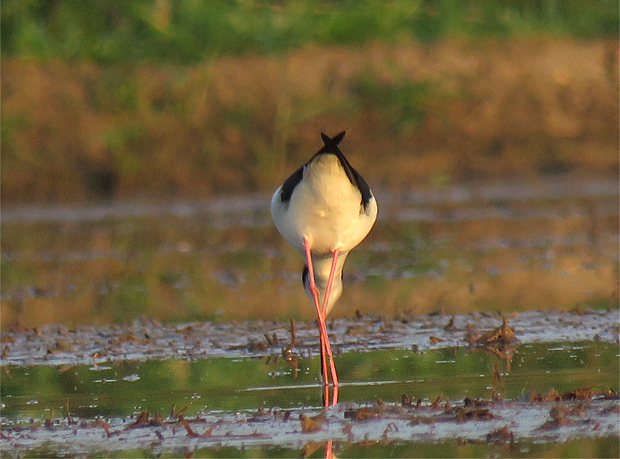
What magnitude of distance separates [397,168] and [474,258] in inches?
183

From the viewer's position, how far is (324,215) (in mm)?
4848

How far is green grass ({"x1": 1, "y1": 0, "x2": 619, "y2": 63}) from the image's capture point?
12.5 meters

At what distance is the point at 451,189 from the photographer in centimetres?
1189

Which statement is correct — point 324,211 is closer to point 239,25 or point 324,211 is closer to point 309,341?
point 309,341

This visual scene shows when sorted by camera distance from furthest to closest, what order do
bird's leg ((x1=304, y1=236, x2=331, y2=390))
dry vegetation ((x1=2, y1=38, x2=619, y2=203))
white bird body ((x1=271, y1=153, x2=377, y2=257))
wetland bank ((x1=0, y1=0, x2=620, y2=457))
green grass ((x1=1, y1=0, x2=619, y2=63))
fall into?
1. green grass ((x1=1, y1=0, x2=619, y2=63))
2. dry vegetation ((x1=2, y1=38, x2=619, y2=203))
3. white bird body ((x1=271, y1=153, x2=377, y2=257))
4. bird's leg ((x1=304, y1=236, x2=331, y2=390))
5. wetland bank ((x1=0, y1=0, x2=620, y2=457))

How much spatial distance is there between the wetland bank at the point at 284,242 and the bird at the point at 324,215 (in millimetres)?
223

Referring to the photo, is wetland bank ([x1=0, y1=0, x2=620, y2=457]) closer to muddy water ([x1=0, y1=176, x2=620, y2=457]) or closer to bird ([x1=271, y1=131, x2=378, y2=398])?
muddy water ([x1=0, y1=176, x2=620, y2=457])

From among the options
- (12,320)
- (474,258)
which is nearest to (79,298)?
(12,320)

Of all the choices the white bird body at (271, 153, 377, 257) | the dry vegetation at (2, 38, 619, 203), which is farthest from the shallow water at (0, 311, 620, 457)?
the dry vegetation at (2, 38, 619, 203)

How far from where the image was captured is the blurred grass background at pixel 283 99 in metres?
12.0

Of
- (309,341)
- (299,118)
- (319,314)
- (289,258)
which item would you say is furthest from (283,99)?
(319,314)

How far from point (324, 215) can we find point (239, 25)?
7.97 meters

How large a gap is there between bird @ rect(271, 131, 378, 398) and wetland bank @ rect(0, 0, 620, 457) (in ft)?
0.73

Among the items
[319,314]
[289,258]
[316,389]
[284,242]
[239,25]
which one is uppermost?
[239,25]
